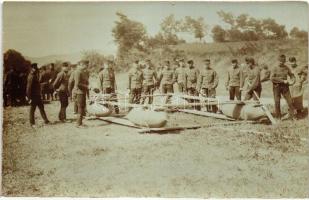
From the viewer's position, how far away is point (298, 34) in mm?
Answer: 6133

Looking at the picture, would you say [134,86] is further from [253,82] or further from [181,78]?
[253,82]

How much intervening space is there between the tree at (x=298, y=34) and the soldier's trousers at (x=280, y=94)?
561 millimetres

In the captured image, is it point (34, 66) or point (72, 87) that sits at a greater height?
point (34, 66)

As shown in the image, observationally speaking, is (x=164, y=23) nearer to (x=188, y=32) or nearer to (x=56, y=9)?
(x=188, y=32)

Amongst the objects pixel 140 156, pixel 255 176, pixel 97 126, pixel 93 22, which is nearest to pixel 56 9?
pixel 93 22

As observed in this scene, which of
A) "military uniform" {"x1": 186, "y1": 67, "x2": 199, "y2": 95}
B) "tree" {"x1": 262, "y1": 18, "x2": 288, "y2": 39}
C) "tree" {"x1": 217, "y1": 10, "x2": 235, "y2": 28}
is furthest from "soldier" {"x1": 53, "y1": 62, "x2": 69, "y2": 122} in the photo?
"tree" {"x1": 262, "y1": 18, "x2": 288, "y2": 39}

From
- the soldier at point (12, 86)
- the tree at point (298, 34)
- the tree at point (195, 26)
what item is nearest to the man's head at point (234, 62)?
the tree at point (195, 26)

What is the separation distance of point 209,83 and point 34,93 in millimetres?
2019

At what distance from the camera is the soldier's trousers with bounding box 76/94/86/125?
629 centimetres

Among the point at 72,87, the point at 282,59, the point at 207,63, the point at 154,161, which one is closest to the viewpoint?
the point at 154,161

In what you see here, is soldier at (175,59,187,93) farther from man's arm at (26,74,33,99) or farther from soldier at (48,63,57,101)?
man's arm at (26,74,33,99)

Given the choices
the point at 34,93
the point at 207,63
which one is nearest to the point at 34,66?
the point at 34,93

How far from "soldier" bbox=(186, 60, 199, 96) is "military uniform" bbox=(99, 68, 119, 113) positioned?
0.86m

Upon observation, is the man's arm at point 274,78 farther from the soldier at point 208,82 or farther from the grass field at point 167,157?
the soldier at point 208,82
